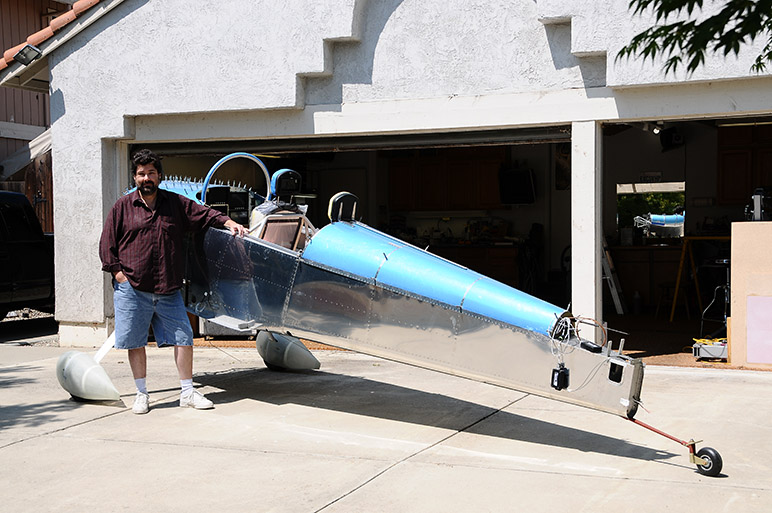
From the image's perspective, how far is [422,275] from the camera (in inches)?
227

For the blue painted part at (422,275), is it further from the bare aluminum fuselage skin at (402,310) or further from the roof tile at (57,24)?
the roof tile at (57,24)

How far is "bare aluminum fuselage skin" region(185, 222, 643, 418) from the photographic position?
16.7 ft

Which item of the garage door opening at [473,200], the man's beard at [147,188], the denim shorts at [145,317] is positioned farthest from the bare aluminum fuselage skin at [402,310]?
the garage door opening at [473,200]

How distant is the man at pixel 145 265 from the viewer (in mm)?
6527

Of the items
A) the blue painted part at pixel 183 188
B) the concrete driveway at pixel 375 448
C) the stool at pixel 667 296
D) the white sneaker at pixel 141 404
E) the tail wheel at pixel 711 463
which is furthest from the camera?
the stool at pixel 667 296

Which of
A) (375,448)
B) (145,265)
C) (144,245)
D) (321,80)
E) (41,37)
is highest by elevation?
(41,37)

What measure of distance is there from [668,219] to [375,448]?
36.9 ft

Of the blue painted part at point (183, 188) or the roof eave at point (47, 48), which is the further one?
the roof eave at point (47, 48)

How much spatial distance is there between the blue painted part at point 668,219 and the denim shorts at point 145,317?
35.5 feet

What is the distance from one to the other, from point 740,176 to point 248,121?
9.27 m

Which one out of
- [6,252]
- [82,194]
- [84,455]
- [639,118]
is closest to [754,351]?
[639,118]

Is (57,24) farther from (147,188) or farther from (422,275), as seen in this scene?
(422,275)

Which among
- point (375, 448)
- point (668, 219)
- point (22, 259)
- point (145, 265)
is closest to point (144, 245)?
point (145, 265)

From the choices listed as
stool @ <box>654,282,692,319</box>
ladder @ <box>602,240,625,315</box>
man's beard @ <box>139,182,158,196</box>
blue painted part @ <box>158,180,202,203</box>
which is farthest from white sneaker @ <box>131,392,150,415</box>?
stool @ <box>654,282,692,319</box>
